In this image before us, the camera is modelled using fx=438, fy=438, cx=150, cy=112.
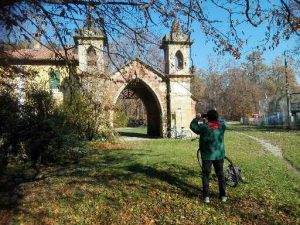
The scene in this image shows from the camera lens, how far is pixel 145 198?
32.4ft

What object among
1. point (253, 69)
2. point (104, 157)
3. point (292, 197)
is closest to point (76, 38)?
point (292, 197)

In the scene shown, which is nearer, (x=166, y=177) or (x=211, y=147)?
(x=211, y=147)

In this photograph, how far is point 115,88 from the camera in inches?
1241

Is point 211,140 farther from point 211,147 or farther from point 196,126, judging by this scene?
point 196,126

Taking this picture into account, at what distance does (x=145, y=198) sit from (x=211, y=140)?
6.61 feet

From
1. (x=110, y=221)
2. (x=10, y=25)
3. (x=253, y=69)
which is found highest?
(x=253, y=69)

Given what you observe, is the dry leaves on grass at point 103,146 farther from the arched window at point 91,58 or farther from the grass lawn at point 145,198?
the grass lawn at point 145,198

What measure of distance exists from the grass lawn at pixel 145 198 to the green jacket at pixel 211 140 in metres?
1.02

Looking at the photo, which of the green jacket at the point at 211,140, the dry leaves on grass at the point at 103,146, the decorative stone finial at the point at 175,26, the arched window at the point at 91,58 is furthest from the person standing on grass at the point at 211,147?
the dry leaves on grass at the point at 103,146

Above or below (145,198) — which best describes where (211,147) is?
above

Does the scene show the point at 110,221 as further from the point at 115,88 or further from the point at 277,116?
the point at 277,116

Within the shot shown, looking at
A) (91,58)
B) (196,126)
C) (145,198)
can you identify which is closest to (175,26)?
(196,126)

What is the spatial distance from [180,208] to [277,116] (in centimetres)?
4325

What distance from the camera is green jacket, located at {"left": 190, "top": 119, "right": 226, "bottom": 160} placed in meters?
9.34
